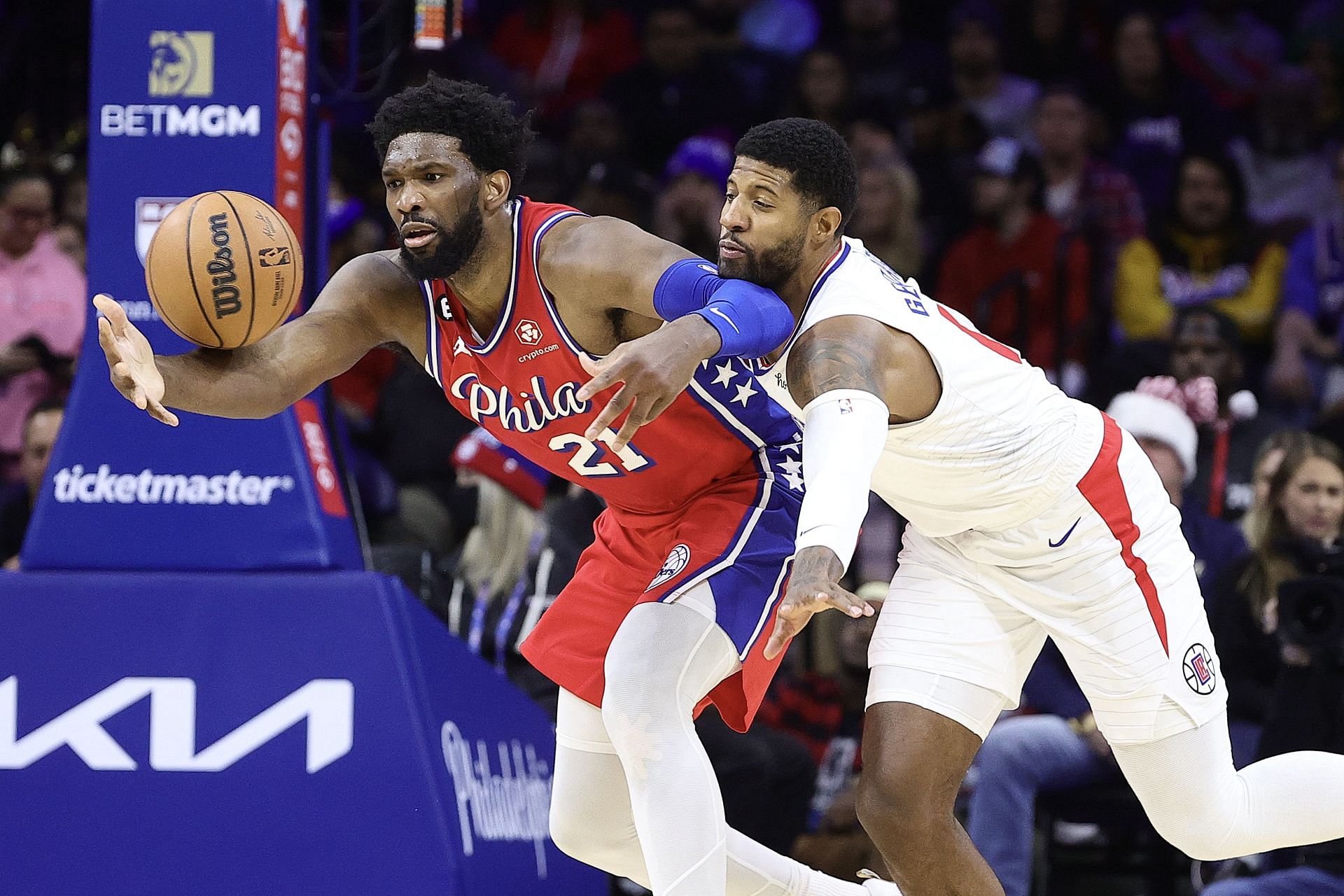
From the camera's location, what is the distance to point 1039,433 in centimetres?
404

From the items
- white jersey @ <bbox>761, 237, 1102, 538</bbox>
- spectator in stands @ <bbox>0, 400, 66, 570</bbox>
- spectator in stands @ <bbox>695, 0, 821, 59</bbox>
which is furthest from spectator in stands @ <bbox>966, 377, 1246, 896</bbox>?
spectator in stands @ <bbox>695, 0, 821, 59</bbox>

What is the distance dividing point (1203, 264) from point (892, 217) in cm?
142

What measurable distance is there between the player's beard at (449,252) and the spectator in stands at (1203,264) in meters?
4.79

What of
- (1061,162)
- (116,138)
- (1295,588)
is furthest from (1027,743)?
(1061,162)

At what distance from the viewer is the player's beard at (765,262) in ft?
12.6

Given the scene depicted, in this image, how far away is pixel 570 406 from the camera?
160 inches

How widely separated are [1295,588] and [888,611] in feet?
5.08

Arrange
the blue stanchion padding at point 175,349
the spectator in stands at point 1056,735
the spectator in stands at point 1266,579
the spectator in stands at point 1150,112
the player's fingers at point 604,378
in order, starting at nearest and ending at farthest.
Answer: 1. the player's fingers at point 604,378
2. the blue stanchion padding at point 175,349
3. the spectator in stands at point 1056,735
4. the spectator in stands at point 1266,579
5. the spectator in stands at point 1150,112

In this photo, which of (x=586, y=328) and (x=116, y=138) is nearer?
(x=586, y=328)

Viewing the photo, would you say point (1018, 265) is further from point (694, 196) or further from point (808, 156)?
point (808, 156)

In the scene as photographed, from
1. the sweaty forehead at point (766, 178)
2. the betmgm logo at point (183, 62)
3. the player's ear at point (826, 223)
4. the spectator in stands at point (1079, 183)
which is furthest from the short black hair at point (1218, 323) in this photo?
the betmgm logo at point (183, 62)

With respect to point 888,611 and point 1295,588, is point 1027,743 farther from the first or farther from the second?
point 888,611

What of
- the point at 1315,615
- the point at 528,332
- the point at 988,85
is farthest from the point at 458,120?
the point at 988,85

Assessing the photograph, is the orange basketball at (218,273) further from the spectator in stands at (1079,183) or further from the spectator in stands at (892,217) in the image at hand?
the spectator in stands at (1079,183)
